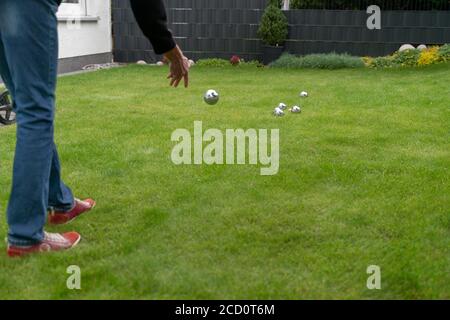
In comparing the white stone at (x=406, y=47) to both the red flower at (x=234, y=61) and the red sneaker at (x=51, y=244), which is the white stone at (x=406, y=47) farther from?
the red sneaker at (x=51, y=244)

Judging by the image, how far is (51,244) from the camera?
8.23ft

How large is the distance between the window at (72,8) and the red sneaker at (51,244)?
799cm

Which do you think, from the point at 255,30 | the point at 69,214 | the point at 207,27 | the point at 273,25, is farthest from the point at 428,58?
the point at 69,214

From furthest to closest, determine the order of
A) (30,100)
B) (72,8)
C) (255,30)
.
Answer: (255,30)
(72,8)
(30,100)

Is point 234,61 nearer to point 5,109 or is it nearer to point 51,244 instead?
point 5,109

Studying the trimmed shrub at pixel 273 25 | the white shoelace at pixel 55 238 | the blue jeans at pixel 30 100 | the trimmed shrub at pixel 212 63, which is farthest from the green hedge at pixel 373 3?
the white shoelace at pixel 55 238

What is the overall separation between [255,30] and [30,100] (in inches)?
371

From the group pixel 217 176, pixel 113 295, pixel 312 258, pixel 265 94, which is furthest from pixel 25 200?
pixel 265 94

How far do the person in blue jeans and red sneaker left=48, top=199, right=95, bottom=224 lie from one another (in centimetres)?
32

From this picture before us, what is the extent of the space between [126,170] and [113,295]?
1.73m

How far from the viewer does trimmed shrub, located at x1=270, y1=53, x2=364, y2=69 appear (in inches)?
399

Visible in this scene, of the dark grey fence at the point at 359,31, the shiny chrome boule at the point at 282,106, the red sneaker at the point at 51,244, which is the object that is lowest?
the red sneaker at the point at 51,244

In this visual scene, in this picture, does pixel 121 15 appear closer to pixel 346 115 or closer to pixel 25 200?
pixel 346 115

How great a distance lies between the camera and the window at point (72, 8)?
32.3ft
